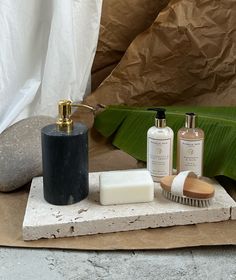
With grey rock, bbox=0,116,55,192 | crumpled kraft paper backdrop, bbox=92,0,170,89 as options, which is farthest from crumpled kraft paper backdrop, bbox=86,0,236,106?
grey rock, bbox=0,116,55,192

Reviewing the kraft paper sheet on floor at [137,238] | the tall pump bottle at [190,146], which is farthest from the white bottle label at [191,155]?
the kraft paper sheet on floor at [137,238]

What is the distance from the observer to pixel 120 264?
64 cm

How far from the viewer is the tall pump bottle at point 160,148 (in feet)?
2.57

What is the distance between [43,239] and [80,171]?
113mm

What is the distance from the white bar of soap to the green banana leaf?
138 millimetres

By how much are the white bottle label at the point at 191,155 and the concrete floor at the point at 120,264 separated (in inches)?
6.3

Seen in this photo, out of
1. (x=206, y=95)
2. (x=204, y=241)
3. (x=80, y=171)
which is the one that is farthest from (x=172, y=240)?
(x=206, y=95)

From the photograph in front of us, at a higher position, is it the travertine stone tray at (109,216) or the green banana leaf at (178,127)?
the green banana leaf at (178,127)

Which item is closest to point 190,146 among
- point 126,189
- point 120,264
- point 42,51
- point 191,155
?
point 191,155

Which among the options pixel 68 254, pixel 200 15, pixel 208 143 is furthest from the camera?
pixel 200 15

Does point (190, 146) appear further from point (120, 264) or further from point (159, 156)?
point (120, 264)

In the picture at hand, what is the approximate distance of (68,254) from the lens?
66cm

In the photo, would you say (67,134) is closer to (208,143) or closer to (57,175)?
(57,175)

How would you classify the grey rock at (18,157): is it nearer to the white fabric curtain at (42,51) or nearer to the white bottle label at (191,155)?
the white fabric curtain at (42,51)
